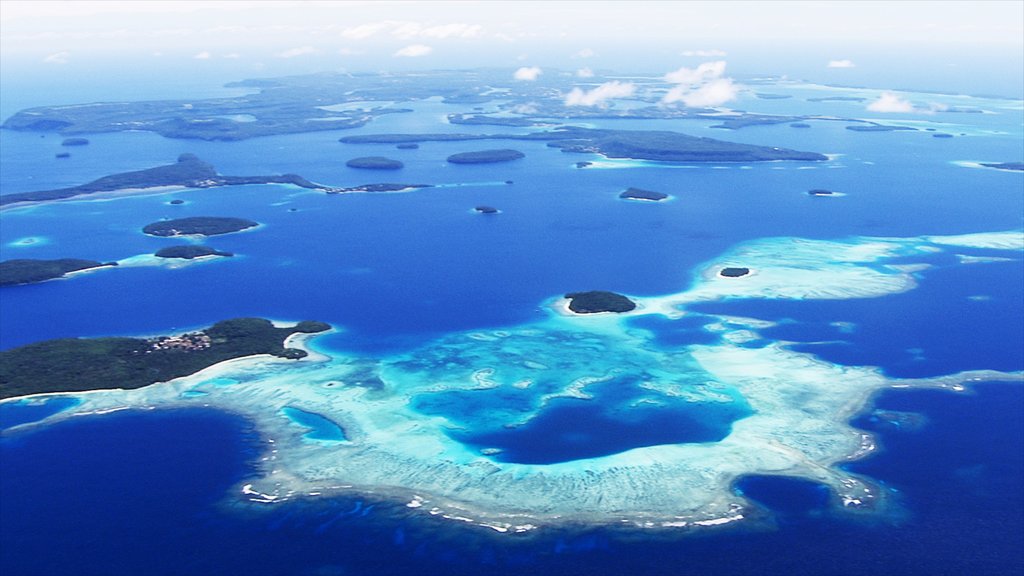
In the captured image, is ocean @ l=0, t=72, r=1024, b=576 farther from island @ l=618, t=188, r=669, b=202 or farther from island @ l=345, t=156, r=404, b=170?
island @ l=618, t=188, r=669, b=202

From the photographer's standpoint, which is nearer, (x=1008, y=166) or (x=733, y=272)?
(x=733, y=272)

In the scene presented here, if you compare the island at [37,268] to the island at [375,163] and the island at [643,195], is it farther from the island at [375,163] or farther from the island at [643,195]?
the island at [643,195]

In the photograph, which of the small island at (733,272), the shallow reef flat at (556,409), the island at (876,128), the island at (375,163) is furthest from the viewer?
the island at (876,128)

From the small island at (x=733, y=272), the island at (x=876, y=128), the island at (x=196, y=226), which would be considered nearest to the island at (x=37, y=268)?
the island at (x=196, y=226)

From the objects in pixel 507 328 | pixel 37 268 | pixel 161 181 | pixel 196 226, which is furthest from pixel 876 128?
pixel 37 268

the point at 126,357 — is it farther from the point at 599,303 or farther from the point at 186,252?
the point at 599,303

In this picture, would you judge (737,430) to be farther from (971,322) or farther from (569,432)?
(971,322)
